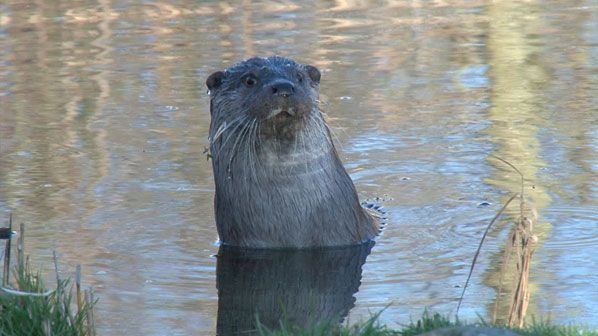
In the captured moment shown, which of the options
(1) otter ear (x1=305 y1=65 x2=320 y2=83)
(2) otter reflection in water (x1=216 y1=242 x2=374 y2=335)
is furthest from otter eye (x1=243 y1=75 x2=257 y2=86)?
(2) otter reflection in water (x1=216 y1=242 x2=374 y2=335)

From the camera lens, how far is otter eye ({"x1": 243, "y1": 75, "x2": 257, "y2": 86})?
6.85 m

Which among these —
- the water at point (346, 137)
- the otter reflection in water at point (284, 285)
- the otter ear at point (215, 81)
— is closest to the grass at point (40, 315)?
the water at point (346, 137)

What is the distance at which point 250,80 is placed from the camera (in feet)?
22.5

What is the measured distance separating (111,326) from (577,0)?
10.3 metres

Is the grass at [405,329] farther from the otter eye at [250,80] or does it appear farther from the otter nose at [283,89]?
the otter eye at [250,80]

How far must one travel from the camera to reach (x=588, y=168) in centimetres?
806

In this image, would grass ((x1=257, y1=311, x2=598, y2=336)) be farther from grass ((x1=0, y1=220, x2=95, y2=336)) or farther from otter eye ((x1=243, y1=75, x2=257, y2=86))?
otter eye ((x1=243, y1=75, x2=257, y2=86))

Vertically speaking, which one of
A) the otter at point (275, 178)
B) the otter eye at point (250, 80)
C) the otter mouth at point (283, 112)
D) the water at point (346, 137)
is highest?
the otter eye at point (250, 80)

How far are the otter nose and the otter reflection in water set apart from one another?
0.78 m

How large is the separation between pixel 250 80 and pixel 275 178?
484mm

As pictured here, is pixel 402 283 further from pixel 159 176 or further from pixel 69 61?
pixel 69 61

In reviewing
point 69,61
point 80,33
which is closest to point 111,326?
point 69,61

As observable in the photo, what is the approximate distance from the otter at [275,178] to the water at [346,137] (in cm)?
24

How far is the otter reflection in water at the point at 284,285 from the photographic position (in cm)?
574
